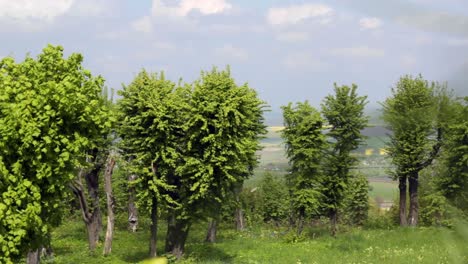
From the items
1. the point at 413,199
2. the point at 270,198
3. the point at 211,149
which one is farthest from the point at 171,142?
the point at 270,198

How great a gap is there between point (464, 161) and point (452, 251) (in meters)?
39.2

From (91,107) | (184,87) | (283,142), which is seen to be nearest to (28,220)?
(91,107)

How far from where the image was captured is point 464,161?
3712 centimetres

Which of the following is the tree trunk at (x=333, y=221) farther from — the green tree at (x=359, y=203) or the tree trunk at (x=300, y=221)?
the green tree at (x=359, y=203)

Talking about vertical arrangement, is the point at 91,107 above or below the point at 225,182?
above

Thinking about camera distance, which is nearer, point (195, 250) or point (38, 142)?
point (38, 142)

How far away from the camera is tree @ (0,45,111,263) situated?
14.8 meters

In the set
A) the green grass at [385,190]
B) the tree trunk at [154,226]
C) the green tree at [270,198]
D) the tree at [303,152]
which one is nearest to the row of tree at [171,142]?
the tree trunk at [154,226]

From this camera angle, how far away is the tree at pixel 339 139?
40.5 m

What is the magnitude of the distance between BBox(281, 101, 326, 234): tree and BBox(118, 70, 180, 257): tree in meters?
12.4

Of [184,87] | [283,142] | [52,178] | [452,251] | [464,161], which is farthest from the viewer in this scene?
[283,142]

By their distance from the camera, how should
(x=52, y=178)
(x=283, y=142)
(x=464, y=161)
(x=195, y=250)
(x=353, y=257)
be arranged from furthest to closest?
(x=283, y=142) → (x=464, y=161) → (x=195, y=250) → (x=353, y=257) → (x=52, y=178)

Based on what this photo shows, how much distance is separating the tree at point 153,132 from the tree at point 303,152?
12413mm

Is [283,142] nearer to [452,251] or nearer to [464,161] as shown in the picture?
[464,161]
